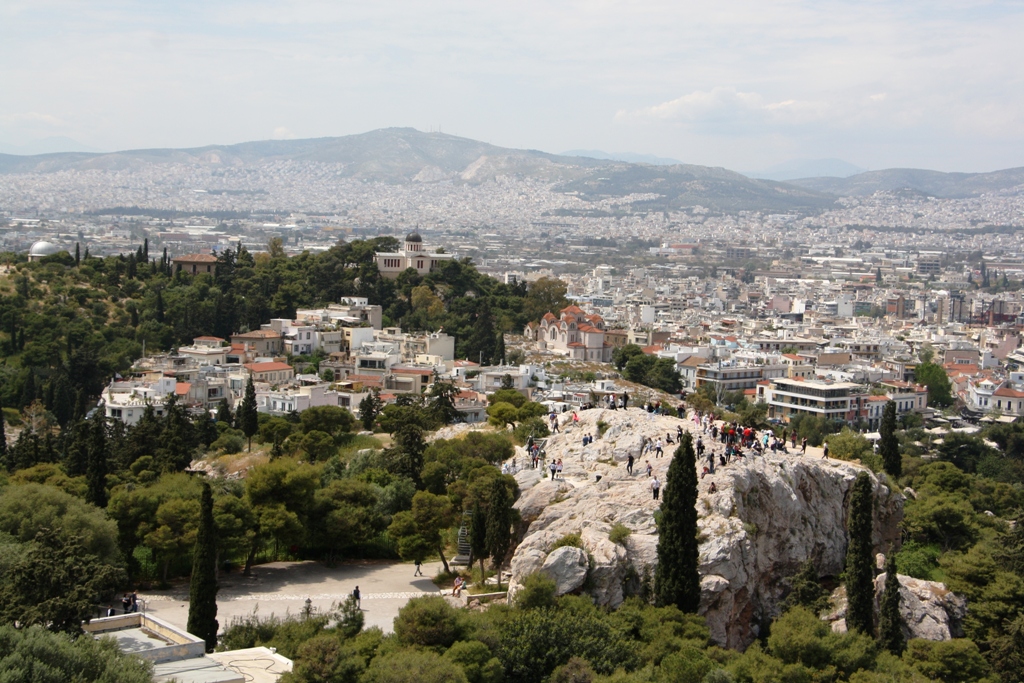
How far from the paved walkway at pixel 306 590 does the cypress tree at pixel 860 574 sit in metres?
6.12

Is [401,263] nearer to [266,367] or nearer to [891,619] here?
[266,367]

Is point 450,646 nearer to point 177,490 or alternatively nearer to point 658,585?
point 658,585

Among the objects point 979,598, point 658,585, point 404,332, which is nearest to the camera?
point 658,585

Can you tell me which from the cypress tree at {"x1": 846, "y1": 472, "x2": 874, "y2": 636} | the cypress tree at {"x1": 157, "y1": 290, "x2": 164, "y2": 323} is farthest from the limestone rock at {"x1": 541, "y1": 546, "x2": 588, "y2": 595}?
the cypress tree at {"x1": 157, "y1": 290, "x2": 164, "y2": 323}

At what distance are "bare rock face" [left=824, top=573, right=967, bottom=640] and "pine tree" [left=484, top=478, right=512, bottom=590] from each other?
496cm

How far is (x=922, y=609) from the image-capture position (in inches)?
747

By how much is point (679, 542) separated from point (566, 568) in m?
1.67

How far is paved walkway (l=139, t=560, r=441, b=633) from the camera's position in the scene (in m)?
17.4

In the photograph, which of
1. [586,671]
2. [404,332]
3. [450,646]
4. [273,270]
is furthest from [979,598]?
[273,270]

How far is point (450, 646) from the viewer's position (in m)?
14.9

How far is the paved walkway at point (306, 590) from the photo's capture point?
1742cm

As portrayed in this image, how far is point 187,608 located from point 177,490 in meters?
3.16

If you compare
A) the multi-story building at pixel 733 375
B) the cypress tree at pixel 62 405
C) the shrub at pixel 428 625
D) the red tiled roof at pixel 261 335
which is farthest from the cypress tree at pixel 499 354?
the shrub at pixel 428 625

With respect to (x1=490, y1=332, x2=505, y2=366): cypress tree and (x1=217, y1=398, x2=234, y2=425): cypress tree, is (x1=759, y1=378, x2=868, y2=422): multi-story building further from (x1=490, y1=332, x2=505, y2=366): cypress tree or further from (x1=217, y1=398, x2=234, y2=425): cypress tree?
(x1=217, y1=398, x2=234, y2=425): cypress tree
